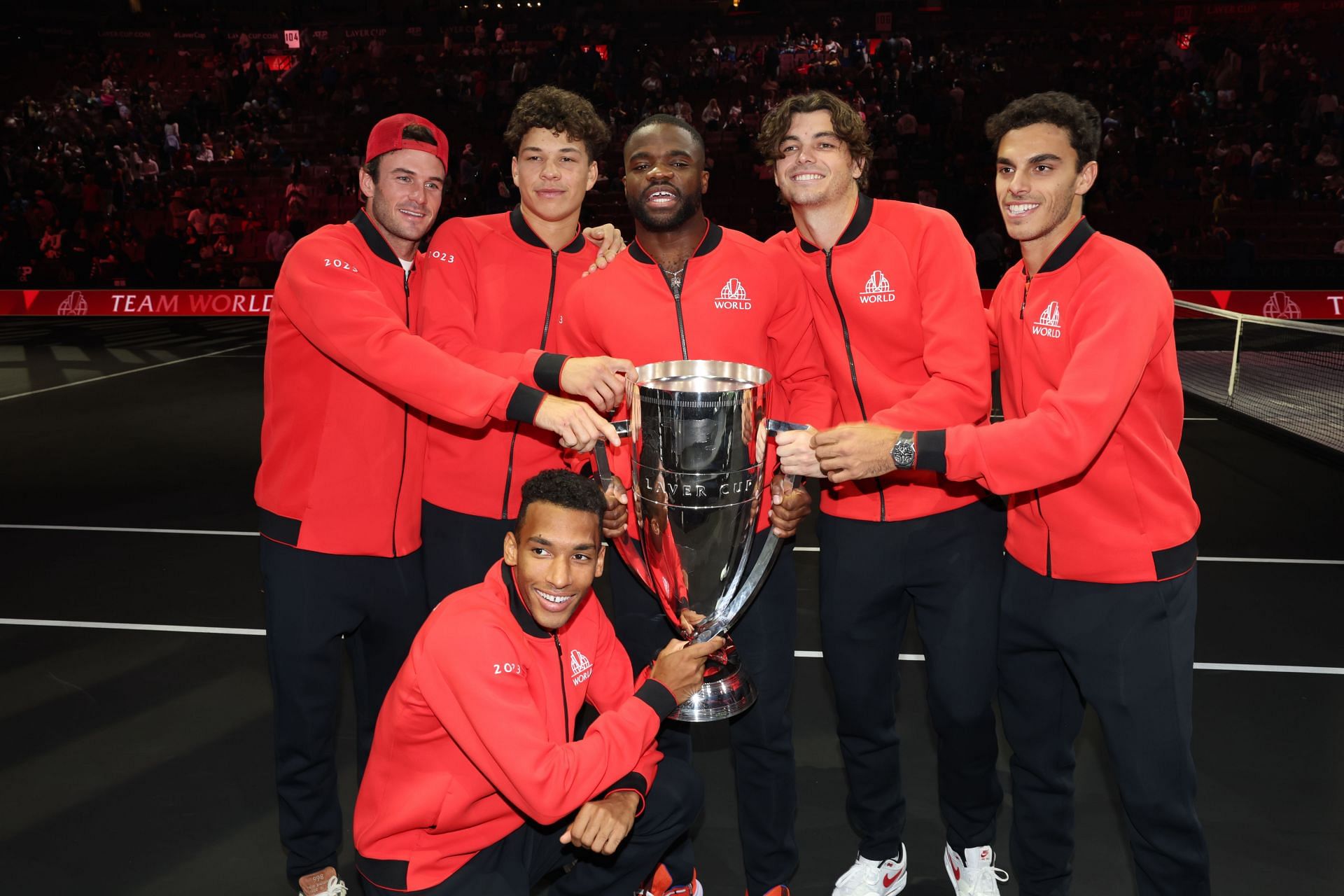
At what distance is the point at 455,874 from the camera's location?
2869 millimetres

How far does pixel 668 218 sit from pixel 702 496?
915mm

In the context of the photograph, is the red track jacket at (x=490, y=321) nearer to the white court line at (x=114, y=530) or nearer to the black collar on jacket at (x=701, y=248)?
the black collar on jacket at (x=701, y=248)

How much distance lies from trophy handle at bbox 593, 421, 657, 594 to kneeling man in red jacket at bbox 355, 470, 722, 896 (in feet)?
0.55

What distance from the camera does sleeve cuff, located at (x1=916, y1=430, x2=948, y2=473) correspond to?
2.93 metres

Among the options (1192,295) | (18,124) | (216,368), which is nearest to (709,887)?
(216,368)

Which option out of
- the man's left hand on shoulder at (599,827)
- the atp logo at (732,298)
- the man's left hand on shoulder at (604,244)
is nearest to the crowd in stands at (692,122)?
the man's left hand on shoulder at (604,244)

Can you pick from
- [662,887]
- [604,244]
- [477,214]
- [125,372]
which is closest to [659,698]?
[662,887]

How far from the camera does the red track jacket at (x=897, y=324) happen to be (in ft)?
10.8

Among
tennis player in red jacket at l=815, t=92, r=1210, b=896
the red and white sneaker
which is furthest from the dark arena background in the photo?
tennis player in red jacket at l=815, t=92, r=1210, b=896

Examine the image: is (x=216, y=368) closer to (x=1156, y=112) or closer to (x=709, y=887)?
(x=709, y=887)

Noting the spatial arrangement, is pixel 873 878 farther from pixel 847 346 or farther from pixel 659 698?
pixel 847 346

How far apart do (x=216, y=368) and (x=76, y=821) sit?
10.5 meters

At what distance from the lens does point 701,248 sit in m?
3.42

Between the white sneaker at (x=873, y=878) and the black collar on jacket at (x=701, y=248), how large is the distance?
2.04 metres
